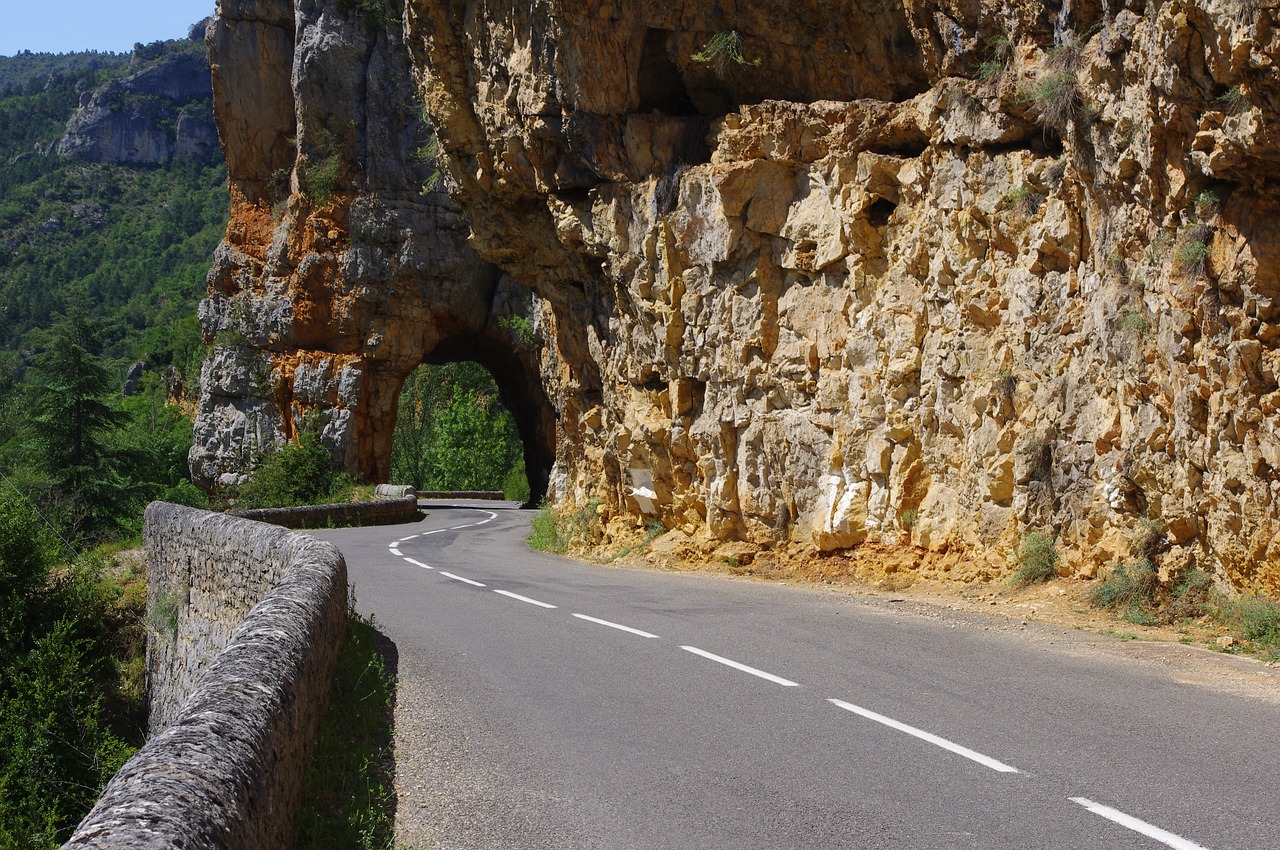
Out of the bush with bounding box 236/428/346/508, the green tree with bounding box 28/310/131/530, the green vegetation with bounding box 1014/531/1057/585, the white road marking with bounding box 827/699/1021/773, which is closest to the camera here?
the white road marking with bounding box 827/699/1021/773

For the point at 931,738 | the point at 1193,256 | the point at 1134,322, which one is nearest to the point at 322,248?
the point at 1134,322

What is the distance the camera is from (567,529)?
24.6 m

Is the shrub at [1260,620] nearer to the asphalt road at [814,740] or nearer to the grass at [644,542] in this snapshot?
the asphalt road at [814,740]

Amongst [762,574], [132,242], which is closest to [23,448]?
[762,574]

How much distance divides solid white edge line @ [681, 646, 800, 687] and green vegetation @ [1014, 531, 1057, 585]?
15.4 feet

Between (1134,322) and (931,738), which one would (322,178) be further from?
(931,738)

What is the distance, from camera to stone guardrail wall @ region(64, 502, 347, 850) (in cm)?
365

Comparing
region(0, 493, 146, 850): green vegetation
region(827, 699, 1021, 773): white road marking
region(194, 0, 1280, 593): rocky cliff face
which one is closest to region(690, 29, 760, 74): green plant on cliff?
region(194, 0, 1280, 593): rocky cliff face

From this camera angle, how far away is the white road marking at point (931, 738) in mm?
5676

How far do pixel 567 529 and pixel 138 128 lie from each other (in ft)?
396

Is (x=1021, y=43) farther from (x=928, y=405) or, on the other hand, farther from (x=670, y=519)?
(x=670, y=519)

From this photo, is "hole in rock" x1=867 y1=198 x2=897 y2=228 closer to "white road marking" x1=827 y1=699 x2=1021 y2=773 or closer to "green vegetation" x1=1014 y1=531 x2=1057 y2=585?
"green vegetation" x1=1014 y1=531 x2=1057 y2=585

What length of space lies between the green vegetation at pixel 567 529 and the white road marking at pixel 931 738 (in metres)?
16.2

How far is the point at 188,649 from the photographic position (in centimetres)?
1379
